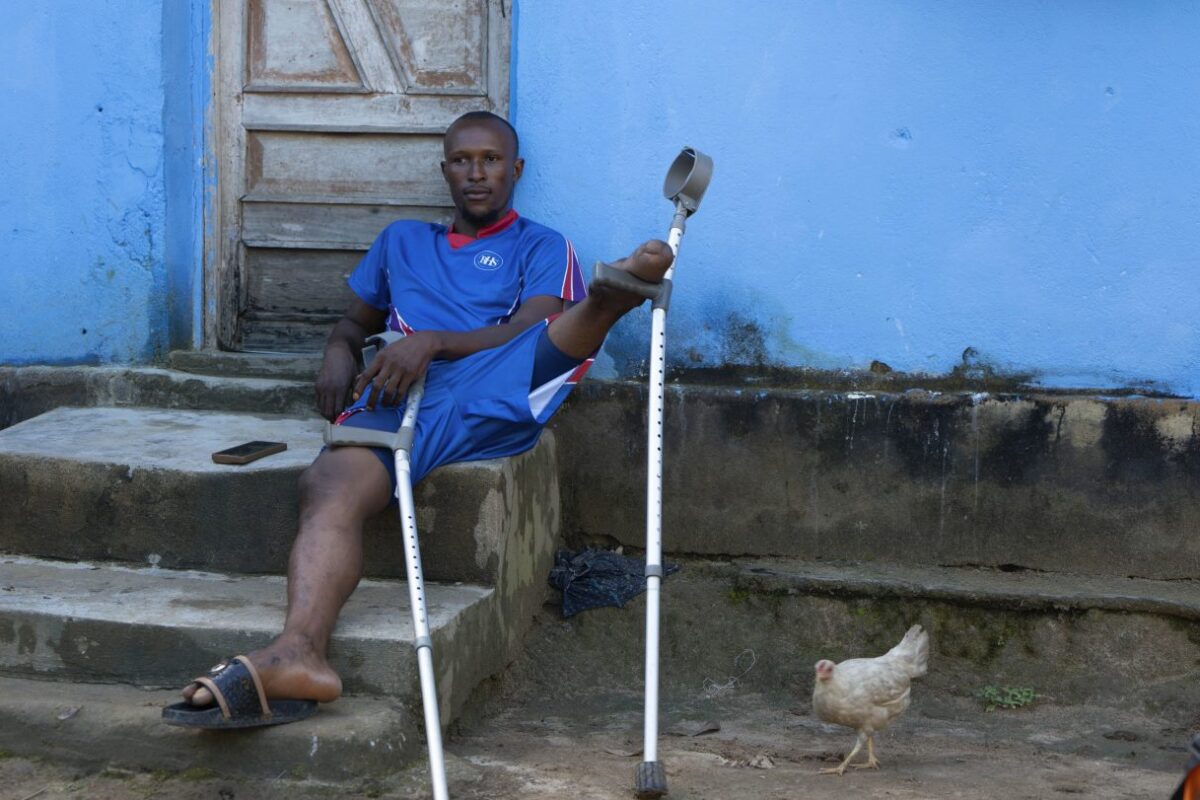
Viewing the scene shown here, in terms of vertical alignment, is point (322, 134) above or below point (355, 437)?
above

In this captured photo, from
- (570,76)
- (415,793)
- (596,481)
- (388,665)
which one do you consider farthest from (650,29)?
(415,793)

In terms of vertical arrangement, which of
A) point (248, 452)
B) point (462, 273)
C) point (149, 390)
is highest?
point (462, 273)

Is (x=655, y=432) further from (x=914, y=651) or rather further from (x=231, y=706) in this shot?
(x=231, y=706)

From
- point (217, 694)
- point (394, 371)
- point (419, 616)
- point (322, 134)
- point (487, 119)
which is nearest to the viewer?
point (217, 694)

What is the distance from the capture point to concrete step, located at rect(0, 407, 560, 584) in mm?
3801

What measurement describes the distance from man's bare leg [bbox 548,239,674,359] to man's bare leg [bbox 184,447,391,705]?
2.04 ft

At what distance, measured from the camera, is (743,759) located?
3562mm

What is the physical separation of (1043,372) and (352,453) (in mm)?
2225

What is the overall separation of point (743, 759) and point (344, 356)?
1672 millimetres

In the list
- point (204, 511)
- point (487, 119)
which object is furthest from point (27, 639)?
point (487, 119)

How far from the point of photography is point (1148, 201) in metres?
4.30

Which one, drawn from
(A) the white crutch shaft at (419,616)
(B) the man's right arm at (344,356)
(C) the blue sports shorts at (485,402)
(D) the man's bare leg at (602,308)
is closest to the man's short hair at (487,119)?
(B) the man's right arm at (344,356)

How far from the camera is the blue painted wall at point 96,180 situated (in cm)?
468

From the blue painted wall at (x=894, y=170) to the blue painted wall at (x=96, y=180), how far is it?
1.25 metres
